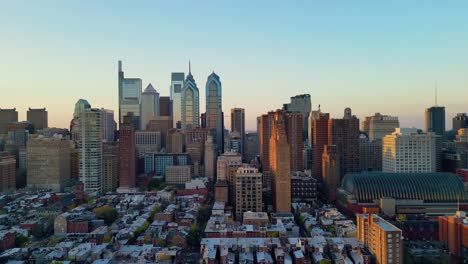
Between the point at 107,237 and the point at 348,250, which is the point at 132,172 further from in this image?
the point at 348,250

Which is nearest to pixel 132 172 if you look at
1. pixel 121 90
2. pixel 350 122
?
pixel 350 122

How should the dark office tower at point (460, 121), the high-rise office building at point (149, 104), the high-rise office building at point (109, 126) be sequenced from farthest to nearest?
1. the high-rise office building at point (149, 104)
2. the high-rise office building at point (109, 126)
3. the dark office tower at point (460, 121)

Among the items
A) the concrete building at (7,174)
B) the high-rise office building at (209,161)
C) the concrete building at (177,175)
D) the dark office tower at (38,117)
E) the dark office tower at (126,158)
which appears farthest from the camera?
the dark office tower at (38,117)

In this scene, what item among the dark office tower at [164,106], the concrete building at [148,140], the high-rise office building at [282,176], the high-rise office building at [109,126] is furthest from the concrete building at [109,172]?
the dark office tower at [164,106]

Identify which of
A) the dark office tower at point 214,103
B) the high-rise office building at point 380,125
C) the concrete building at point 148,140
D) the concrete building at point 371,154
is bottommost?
the concrete building at point 371,154

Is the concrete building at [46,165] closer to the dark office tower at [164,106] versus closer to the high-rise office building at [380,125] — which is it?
the high-rise office building at [380,125]

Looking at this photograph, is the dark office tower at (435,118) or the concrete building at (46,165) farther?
the dark office tower at (435,118)

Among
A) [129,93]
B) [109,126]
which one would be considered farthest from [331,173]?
[129,93]

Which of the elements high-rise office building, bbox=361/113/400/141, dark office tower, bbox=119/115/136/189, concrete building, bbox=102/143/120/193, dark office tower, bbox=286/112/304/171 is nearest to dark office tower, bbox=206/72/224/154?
high-rise office building, bbox=361/113/400/141
